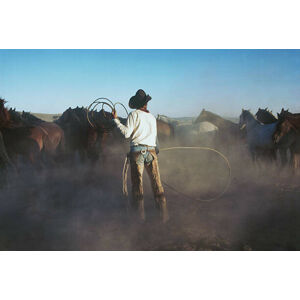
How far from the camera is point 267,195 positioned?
14.0 feet

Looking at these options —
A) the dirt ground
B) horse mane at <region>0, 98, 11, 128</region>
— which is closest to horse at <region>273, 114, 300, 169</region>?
the dirt ground

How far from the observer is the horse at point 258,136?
4.91m

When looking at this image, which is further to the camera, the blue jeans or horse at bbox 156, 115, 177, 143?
horse at bbox 156, 115, 177, 143

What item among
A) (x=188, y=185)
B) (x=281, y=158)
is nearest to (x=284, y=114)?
(x=281, y=158)

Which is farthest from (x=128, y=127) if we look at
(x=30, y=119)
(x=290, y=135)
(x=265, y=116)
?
(x=290, y=135)

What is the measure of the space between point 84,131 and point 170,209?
295 centimetres

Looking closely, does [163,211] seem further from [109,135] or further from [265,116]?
[265,116]

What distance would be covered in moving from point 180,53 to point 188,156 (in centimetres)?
198

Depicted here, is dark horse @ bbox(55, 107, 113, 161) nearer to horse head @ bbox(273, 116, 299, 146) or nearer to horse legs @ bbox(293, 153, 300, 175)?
horse head @ bbox(273, 116, 299, 146)

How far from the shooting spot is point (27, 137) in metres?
4.96

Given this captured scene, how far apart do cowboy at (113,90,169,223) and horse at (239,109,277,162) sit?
225 centimetres

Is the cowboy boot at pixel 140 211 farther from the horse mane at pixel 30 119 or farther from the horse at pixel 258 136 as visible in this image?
the horse mane at pixel 30 119

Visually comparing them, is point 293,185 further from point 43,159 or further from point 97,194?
point 43,159

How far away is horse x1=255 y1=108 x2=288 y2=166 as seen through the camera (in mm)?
4654
